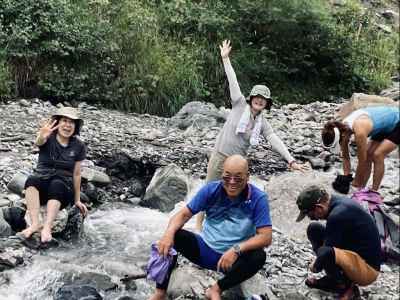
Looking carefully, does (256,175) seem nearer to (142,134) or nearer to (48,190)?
(142,134)

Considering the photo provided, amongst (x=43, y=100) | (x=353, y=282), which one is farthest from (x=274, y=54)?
(x=353, y=282)

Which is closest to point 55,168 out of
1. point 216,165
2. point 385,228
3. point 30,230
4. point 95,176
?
point 30,230

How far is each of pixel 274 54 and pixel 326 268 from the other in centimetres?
1144

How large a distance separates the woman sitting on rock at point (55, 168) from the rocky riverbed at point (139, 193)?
0.42 meters

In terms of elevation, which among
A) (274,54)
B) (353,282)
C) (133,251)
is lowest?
(133,251)

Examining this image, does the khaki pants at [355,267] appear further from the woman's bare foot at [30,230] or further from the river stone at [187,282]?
the woman's bare foot at [30,230]

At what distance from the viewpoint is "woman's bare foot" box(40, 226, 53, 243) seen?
19.3 feet

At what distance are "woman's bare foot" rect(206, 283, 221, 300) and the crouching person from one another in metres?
0.81

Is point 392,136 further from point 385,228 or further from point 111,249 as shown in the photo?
point 111,249

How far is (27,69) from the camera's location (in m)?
12.8

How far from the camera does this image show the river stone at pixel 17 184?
7.15 m

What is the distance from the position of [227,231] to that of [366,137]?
6.53 ft

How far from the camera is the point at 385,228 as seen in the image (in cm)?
529

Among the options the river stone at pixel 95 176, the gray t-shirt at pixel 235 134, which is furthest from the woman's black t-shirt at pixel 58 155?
the river stone at pixel 95 176
